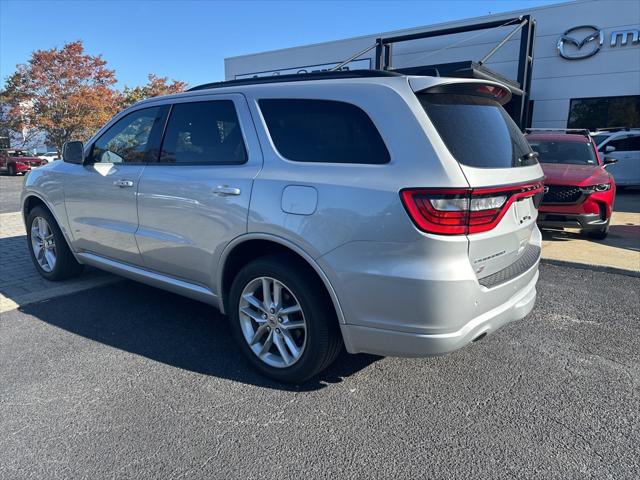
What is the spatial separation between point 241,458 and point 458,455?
3.55 ft

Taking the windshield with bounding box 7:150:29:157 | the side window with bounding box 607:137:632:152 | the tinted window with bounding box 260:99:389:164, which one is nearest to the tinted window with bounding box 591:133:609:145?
the side window with bounding box 607:137:632:152

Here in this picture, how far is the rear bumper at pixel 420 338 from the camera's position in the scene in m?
2.48

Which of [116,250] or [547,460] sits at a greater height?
[116,250]

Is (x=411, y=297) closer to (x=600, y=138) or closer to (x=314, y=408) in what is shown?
(x=314, y=408)

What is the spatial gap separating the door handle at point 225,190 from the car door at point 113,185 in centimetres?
94

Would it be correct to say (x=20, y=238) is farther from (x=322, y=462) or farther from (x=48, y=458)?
(x=322, y=462)

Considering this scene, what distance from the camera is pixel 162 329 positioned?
392 centimetres

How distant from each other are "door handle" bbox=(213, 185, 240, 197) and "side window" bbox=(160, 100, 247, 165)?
186mm

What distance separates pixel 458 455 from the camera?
2.37 m

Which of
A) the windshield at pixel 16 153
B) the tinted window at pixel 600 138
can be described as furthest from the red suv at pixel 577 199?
the windshield at pixel 16 153

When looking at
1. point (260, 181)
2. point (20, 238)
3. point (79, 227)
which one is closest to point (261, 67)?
point (20, 238)

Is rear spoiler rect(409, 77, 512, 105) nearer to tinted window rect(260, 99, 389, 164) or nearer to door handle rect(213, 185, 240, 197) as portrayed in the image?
tinted window rect(260, 99, 389, 164)

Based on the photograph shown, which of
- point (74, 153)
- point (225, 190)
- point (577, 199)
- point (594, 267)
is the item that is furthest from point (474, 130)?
point (577, 199)

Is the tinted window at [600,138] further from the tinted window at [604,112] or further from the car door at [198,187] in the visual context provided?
the car door at [198,187]
